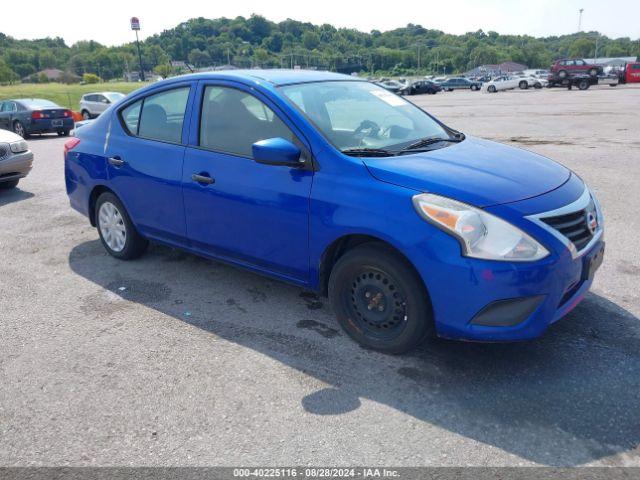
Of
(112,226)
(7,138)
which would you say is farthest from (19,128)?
(112,226)

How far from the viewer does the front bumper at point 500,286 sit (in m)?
2.94

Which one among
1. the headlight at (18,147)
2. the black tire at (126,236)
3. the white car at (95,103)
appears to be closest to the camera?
the black tire at (126,236)

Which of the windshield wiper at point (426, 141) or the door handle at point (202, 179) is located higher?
the windshield wiper at point (426, 141)

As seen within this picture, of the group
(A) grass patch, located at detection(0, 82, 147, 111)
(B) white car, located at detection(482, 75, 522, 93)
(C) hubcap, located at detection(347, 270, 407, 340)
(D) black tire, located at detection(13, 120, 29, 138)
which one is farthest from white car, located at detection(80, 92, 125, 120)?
(B) white car, located at detection(482, 75, 522, 93)

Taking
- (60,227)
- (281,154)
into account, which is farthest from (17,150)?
(281,154)

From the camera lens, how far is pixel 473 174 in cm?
337

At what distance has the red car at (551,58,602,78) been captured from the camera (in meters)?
45.2

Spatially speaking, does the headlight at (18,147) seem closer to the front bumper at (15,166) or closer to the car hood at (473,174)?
the front bumper at (15,166)

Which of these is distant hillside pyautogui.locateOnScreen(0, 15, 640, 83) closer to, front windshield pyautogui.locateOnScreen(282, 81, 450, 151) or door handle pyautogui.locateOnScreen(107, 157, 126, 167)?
door handle pyautogui.locateOnScreen(107, 157, 126, 167)

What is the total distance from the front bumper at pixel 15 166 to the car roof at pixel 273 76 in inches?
209

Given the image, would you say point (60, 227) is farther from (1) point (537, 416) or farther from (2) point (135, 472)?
(1) point (537, 416)

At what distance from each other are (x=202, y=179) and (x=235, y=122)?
489 mm

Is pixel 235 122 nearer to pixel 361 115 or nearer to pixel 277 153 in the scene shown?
pixel 277 153

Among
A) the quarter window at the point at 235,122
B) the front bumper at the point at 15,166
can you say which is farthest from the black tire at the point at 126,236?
the front bumper at the point at 15,166
